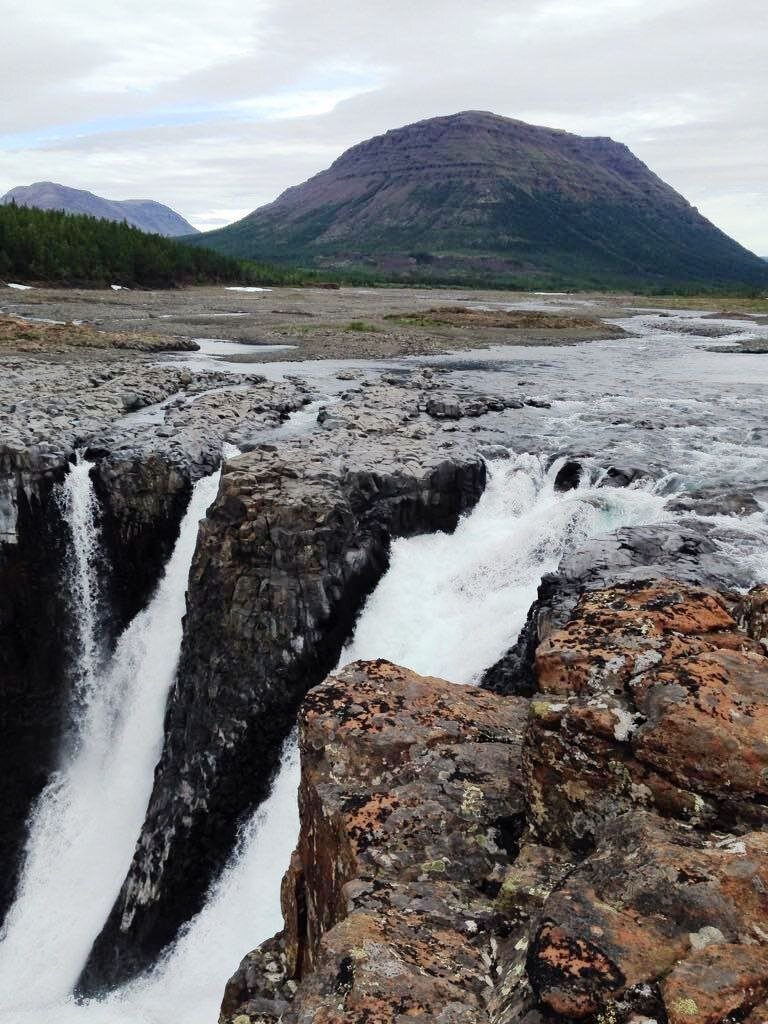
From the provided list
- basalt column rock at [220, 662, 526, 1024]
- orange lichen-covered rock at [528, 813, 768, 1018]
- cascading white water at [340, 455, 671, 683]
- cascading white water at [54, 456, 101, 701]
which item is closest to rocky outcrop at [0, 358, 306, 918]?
cascading white water at [54, 456, 101, 701]

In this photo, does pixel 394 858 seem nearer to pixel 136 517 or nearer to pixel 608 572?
pixel 608 572

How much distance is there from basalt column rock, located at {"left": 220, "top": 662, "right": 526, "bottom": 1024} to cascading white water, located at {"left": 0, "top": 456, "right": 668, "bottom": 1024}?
19.9 feet

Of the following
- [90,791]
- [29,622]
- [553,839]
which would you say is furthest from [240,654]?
[553,839]

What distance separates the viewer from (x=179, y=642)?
68.7 ft

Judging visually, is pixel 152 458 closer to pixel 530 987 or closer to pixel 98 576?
pixel 98 576

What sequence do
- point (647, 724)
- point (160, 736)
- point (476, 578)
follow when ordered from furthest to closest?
point (160, 736) → point (476, 578) → point (647, 724)

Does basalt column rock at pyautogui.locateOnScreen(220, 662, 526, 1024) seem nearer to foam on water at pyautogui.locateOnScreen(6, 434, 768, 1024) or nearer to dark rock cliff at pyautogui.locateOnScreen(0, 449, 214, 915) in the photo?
foam on water at pyautogui.locateOnScreen(6, 434, 768, 1024)

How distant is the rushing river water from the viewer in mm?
15133

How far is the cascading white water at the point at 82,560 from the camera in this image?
72.4 ft

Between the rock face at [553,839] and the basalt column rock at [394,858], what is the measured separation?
24mm

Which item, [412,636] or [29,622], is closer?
[412,636]

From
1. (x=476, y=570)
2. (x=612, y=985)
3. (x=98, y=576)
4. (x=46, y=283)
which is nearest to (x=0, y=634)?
(x=98, y=576)

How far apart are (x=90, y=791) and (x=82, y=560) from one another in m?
6.54

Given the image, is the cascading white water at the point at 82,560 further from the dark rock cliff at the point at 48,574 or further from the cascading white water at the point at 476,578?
the cascading white water at the point at 476,578
